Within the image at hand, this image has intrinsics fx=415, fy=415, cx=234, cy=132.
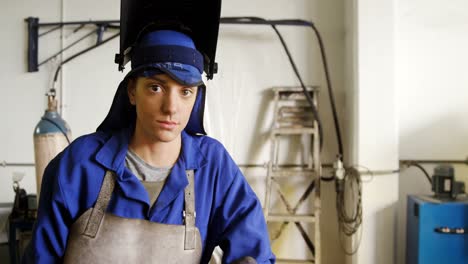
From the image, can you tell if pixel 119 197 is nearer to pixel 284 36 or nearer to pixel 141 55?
pixel 141 55

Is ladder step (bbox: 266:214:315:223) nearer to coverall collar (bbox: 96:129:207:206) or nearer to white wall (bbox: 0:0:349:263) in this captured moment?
white wall (bbox: 0:0:349:263)

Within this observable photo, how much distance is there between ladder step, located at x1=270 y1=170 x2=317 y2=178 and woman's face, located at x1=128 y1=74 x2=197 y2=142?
1.60 m

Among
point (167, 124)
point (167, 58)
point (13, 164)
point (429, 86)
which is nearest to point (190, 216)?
point (167, 124)

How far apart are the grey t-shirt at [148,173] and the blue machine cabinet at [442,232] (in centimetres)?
162

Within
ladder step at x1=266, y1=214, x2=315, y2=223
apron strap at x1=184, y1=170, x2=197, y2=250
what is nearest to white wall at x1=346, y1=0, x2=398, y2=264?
ladder step at x1=266, y1=214, x2=315, y2=223

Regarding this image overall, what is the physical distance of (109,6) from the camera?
9.47 ft

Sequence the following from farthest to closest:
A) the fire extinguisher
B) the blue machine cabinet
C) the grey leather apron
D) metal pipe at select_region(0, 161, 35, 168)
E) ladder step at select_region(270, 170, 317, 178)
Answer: metal pipe at select_region(0, 161, 35, 168)
ladder step at select_region(270, 170, 317, 178)
the fire extinguisher
the blue machine cabinet
the grey leather apron

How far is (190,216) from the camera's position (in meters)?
1.06

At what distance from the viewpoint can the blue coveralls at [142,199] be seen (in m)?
1.02

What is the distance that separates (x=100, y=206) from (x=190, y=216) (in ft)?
0.73

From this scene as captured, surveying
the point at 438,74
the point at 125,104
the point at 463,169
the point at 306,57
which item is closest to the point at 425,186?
the point at 463,169

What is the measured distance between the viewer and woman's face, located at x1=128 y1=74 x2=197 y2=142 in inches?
40.5

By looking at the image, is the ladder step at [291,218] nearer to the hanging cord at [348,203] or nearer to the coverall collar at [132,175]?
the hanging cord at [348,203]

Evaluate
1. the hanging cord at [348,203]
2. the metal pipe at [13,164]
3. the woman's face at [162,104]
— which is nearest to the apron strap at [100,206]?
the woman's face at [162,104]
